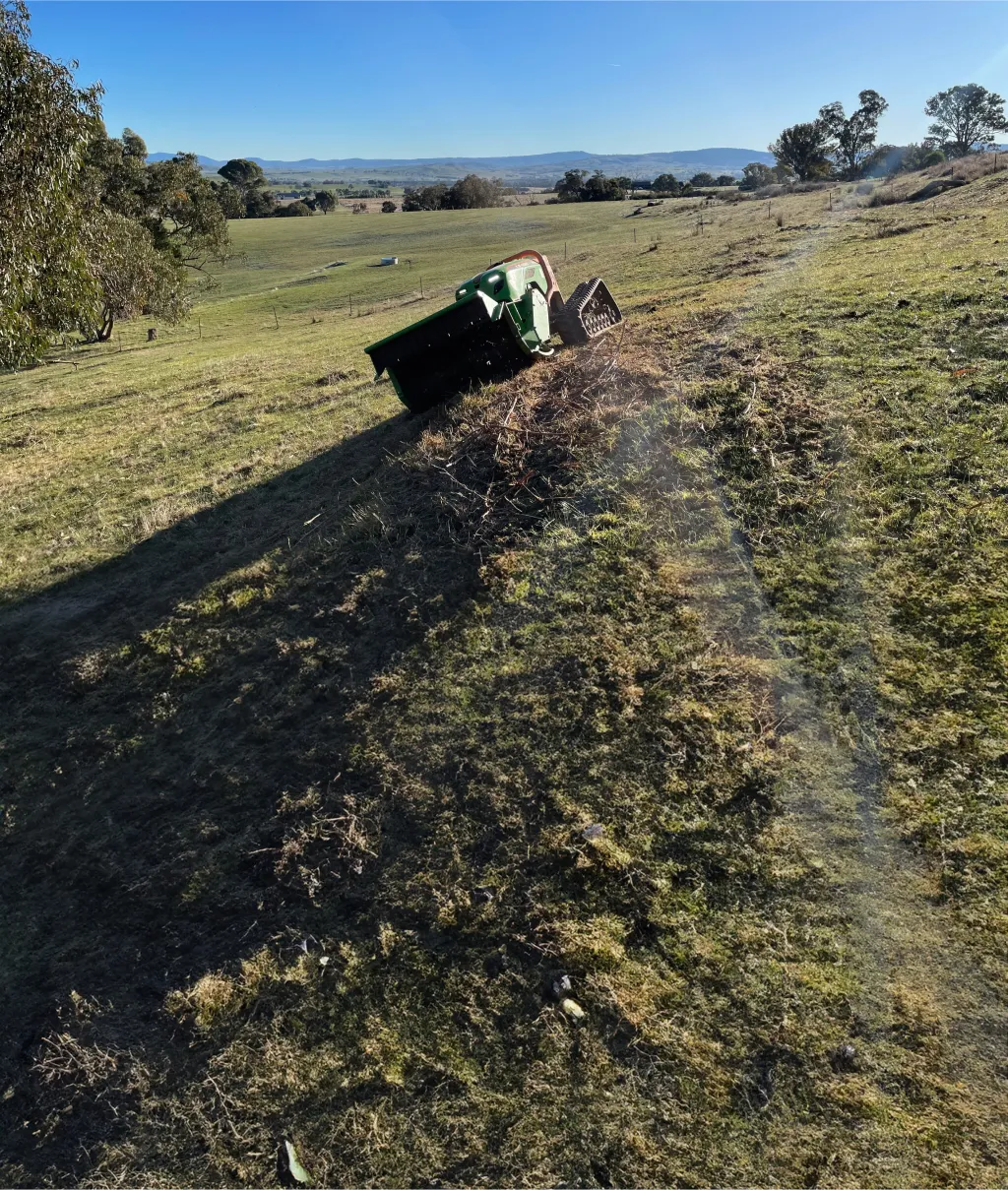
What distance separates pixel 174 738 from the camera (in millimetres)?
6234

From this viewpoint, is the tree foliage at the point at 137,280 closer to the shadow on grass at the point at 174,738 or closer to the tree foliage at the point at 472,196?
the shadow on grass at the point at 174,738

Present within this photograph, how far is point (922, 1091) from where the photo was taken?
321 cm

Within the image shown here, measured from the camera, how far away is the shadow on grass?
4.50 meters

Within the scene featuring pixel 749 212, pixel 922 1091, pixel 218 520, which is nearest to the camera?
pixel 922 1091

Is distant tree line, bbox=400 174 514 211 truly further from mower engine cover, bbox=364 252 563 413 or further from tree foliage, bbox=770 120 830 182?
mower engine cover, bbox=364 252 563 413

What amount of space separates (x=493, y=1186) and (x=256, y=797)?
3013 mm

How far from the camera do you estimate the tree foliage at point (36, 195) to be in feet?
36.3

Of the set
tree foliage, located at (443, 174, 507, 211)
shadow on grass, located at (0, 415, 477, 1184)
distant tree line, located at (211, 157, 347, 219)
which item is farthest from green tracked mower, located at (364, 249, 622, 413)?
distant tree line, located at (211, 157, 347, 219)

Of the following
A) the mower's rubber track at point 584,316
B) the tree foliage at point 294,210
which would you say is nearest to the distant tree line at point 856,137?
the tree foliage at point 294,210

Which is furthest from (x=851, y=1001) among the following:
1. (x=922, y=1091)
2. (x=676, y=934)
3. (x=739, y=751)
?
(x=739, y=751)

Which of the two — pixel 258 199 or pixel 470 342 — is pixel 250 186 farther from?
pixel 470 342

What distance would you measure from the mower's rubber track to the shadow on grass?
3349 mm

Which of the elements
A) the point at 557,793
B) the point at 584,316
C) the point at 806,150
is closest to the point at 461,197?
the point at 806,150

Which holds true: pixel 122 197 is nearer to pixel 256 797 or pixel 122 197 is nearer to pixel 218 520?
pixel 218 520
